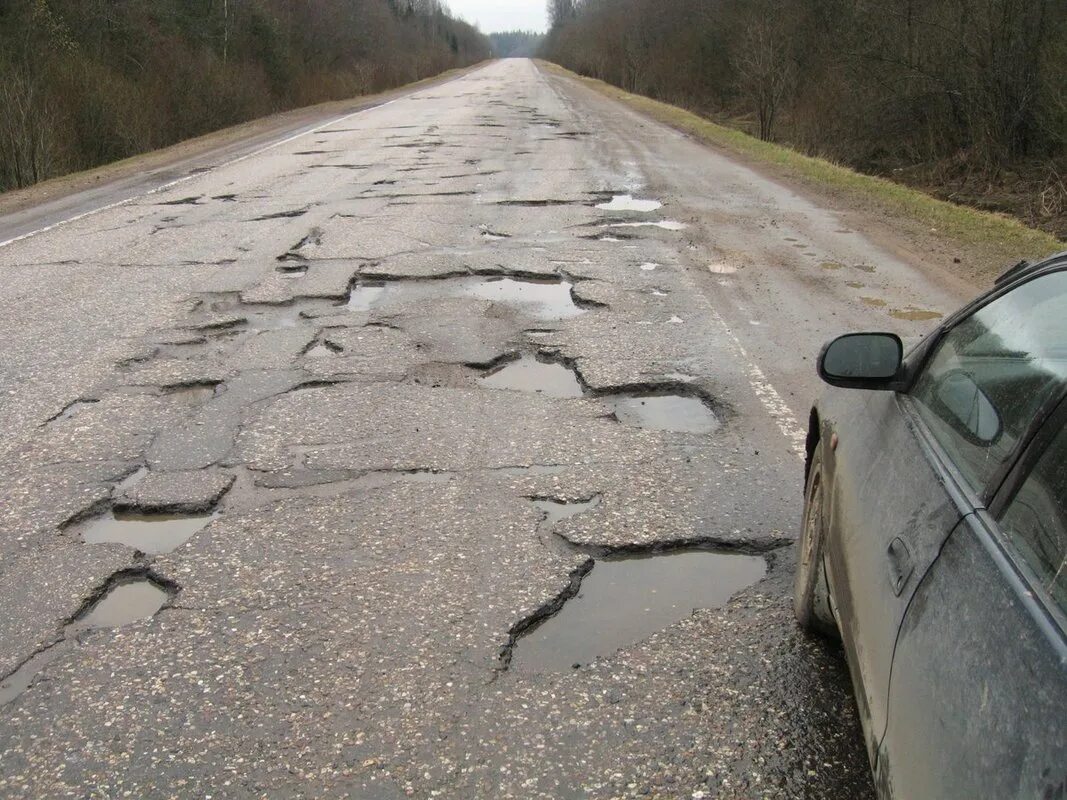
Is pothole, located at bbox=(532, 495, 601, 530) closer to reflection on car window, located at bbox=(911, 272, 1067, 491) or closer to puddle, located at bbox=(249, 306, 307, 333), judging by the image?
reflection on car window, located at bbox=(911, 272, 1067, 491)

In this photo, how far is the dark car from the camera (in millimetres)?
1354

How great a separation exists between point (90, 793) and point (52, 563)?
1.35 metres

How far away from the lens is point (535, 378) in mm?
5398

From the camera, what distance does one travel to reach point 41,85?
16984 mm

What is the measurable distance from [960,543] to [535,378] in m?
3.79

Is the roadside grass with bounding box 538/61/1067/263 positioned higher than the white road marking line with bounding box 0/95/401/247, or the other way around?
the white road marking line with bounding box 0/95/401/247

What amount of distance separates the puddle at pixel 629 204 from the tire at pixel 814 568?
787 centimetres

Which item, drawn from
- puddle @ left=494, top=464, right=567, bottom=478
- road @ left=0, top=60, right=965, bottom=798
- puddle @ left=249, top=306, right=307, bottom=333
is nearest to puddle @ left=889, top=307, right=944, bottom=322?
road @ left=0, top=60, right=965, bottom=798

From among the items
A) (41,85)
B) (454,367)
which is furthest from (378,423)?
(41,85)

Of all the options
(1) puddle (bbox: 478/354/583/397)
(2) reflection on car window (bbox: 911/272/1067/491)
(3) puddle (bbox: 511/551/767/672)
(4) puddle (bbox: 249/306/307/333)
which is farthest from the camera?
(4) puddle (bbox: 249/306/307/333)

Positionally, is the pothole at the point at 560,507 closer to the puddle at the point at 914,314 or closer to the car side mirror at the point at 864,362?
the car side mirror at the point at 864,362

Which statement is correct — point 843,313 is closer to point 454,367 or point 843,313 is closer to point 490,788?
point 454,367

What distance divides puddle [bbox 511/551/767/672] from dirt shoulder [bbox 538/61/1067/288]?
515 cm

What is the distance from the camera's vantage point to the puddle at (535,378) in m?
5.21
